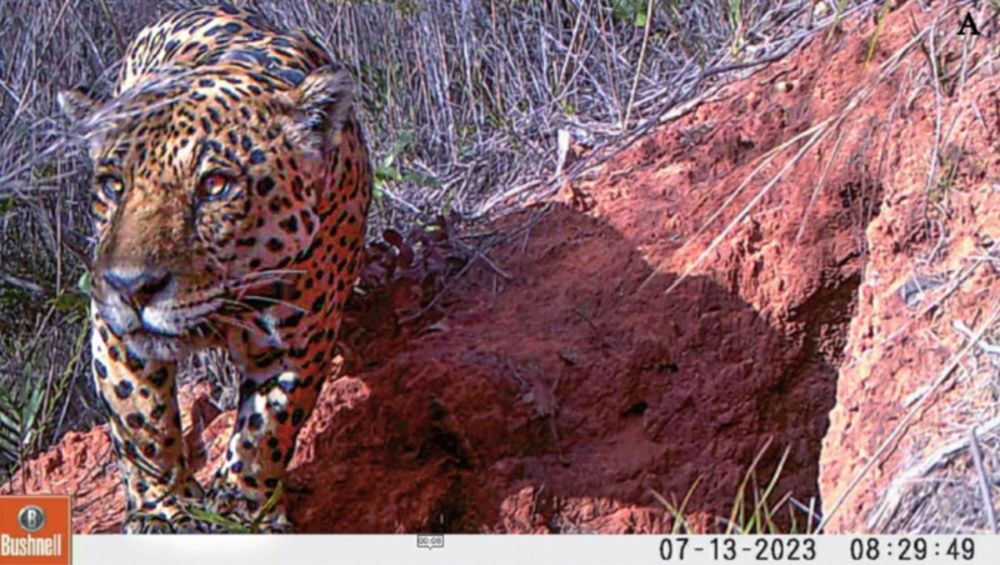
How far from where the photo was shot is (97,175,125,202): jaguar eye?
2951 millimetres

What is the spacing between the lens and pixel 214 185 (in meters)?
2.93

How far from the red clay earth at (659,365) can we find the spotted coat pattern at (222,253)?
271 millimetres

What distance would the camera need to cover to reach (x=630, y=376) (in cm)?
340

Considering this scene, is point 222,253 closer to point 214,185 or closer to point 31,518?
point 214,185

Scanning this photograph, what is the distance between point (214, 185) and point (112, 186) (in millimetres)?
191

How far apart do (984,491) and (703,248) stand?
40.3 inches

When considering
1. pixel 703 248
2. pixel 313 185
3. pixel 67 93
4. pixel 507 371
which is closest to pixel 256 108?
pixel 313 185

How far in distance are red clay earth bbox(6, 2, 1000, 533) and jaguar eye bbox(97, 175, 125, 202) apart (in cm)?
71

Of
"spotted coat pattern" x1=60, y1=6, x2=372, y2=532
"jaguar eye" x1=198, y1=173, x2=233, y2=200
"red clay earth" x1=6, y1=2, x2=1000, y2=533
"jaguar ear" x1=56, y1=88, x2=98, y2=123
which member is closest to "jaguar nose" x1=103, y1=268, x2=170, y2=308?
"spotted coat pattern" x1=60, y1=6, x2=372, y2=532

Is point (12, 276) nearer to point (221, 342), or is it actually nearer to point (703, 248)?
point (221, 342)
